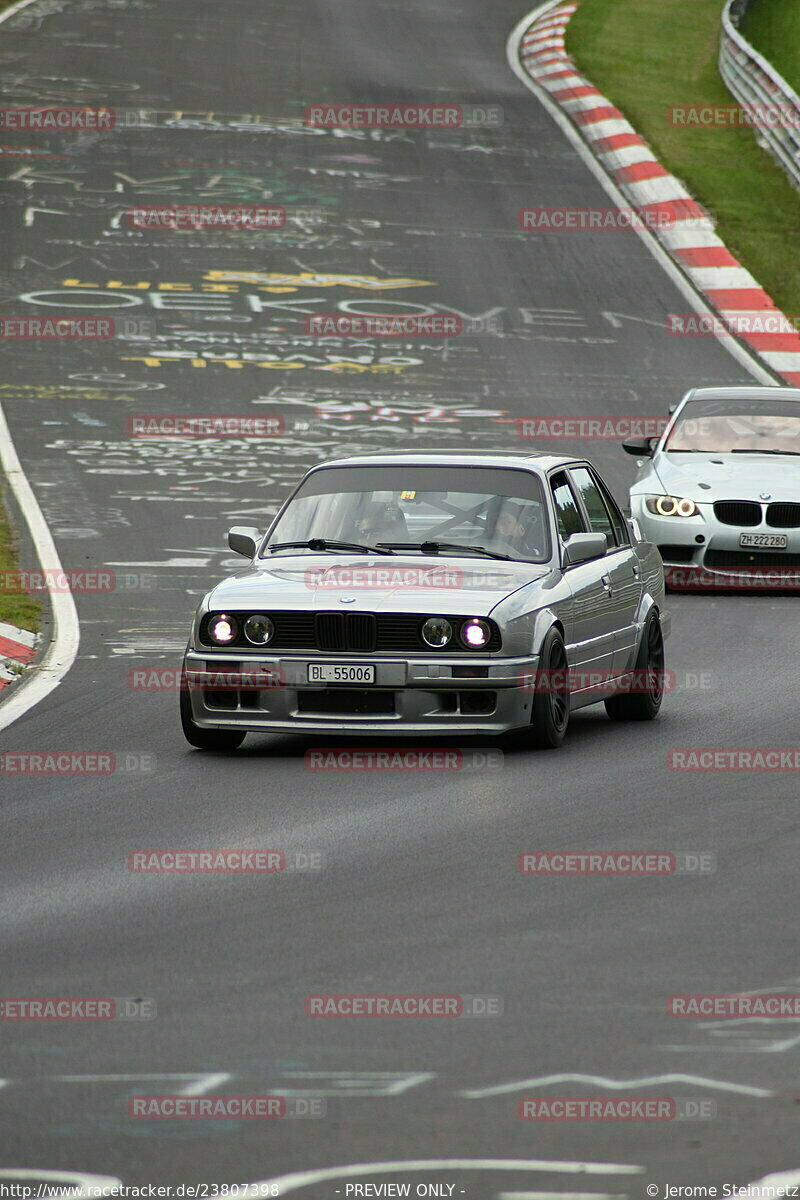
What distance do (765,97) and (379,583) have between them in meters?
25.8

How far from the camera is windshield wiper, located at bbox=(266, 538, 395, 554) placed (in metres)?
10.5

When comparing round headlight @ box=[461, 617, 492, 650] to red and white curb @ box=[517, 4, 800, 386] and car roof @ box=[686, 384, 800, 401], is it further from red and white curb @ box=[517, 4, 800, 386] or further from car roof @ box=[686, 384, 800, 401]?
red and white curb @ box=[517, 4, 800, 386]

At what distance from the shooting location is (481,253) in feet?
96.5

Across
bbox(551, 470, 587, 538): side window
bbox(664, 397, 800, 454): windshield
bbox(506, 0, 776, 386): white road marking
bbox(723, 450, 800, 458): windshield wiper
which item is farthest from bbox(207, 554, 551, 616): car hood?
bbox(506, 0, 776, 386): white road marking

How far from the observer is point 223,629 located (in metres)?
10.0

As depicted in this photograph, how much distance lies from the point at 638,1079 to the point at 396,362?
20631 mm

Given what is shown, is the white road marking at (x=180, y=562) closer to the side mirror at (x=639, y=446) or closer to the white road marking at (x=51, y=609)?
the white road marking at (x=51, y=609)

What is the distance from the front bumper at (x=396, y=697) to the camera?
9.72 metres

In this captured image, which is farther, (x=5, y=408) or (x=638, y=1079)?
(x=5, y=408)

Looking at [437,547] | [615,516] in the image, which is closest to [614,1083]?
[437,547]

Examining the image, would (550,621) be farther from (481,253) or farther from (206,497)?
(481,253)

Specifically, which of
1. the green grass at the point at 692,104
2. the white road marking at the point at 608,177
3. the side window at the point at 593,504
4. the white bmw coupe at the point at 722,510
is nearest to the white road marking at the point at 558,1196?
the side window at the point at 593,504

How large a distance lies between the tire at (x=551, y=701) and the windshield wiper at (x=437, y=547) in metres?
0.64

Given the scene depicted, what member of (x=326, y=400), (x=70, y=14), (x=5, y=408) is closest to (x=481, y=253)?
(x=326, y=400)
